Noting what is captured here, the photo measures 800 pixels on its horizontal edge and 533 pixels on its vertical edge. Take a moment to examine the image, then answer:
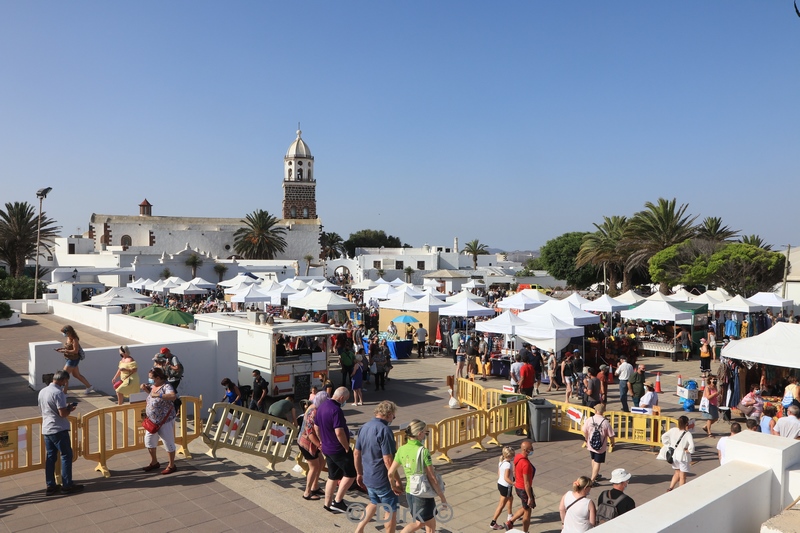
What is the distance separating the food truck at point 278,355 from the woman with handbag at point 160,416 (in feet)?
18.3

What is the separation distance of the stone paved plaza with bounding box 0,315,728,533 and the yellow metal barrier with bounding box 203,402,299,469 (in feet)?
0.67

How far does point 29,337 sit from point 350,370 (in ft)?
39.3

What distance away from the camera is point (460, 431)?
10.0m

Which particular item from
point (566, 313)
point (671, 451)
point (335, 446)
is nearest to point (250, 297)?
point (566, 313)

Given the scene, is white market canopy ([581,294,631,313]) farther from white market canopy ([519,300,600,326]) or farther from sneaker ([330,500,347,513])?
sneaker ([330,500,347,513])

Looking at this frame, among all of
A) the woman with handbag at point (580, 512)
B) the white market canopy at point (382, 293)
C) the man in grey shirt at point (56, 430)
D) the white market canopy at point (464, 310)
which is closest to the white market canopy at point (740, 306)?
the white market canopy at point (464, 310)

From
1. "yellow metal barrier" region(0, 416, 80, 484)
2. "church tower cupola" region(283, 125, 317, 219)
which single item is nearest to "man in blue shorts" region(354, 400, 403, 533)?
"yellow metal barrier" region(0, 416, 80, 484)

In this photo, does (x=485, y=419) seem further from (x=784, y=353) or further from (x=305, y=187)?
(x=305, y=187)

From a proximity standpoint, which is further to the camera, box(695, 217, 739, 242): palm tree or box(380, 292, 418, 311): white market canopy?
box(695, 217, 739, 242): palm tree

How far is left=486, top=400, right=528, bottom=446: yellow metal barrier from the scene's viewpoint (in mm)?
10471

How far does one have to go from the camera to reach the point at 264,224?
68.2 metres

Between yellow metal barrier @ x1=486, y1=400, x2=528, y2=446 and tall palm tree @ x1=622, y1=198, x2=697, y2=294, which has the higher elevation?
tall palm tree @ x1=622, y1=198, x2=697, y2=294

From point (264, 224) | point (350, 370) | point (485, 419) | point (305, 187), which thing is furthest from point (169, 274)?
point (485, 419)

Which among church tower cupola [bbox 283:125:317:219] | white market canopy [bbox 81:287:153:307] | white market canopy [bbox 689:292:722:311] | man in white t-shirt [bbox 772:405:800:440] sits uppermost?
church tower cupola [bbox 283:125:317:219]
